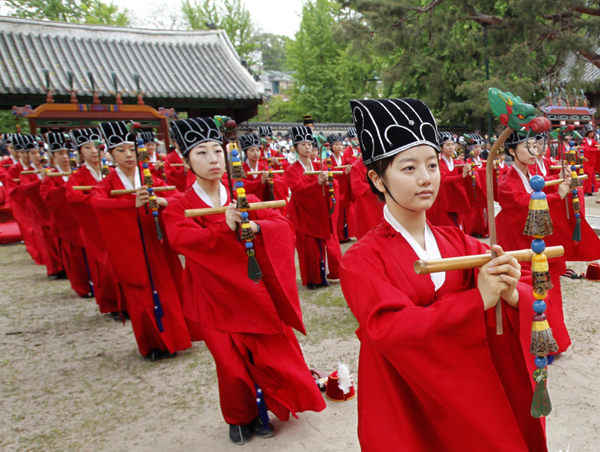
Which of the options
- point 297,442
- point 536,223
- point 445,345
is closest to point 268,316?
point 297,442

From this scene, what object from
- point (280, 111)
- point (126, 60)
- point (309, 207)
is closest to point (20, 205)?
point (309, 207)

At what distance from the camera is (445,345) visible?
5.19 feet

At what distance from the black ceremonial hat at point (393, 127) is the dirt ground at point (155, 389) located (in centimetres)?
196

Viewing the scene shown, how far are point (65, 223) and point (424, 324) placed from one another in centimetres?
622

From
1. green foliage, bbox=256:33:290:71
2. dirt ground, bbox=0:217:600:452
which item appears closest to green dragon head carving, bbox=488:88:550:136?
dirt ground, bbox=0:217:600:452

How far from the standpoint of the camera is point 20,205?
29.8ft

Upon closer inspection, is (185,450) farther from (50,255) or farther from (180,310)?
(50,255)

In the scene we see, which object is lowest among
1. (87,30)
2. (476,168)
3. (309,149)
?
(476,168)

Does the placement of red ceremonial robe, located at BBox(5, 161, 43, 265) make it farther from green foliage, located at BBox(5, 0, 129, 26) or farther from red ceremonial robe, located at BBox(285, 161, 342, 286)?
green foliage, located at BBox(5, 0, 129, 26)

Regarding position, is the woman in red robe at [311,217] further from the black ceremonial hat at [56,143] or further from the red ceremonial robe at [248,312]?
the red ceremonial robe at [248,312]

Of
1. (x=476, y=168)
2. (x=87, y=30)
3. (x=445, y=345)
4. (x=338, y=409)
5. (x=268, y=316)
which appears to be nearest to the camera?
(x=445, y=345)

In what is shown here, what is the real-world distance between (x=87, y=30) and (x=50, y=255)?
10.5 m

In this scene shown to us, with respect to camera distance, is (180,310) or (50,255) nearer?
(180,310)

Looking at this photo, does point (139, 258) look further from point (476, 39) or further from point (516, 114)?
point (476, 39)
